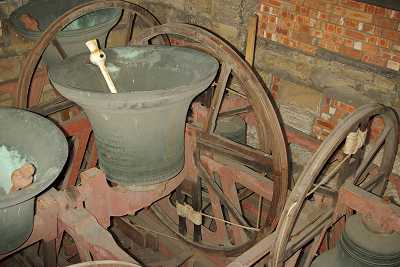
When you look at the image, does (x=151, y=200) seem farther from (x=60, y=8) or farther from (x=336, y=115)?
(x=60, y=8)

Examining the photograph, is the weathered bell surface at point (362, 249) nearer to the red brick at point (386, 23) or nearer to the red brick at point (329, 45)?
the red brick at point (386, 23)

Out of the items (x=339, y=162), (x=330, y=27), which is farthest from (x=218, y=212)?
(x=330, y=27)

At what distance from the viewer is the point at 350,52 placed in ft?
10.0

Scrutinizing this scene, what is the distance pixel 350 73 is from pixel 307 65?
38cm

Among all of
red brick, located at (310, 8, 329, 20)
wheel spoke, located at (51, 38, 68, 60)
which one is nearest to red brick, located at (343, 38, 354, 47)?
red brick, located at (310, 8, 329, 20)

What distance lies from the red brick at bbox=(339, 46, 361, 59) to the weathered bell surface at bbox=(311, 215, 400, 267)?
147cm

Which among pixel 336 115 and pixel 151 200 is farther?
pixel 336 115

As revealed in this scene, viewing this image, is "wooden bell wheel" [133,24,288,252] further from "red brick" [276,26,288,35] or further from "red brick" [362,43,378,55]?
"red brick" [362,43,378,55]

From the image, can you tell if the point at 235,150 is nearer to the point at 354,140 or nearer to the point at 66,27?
the point at 354,140

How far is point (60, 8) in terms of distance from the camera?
11.8ft

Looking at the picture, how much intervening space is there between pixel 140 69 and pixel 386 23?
67.7 inches

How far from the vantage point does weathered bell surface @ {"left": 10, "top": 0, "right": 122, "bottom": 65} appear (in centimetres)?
307

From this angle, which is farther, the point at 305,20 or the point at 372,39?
the point at 305,20

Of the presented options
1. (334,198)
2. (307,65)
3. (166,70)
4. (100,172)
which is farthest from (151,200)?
(307,65)
